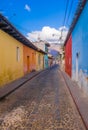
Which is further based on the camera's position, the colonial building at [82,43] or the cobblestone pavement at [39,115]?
the colonial building at [82,43]

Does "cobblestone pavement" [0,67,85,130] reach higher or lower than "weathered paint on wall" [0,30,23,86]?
lower

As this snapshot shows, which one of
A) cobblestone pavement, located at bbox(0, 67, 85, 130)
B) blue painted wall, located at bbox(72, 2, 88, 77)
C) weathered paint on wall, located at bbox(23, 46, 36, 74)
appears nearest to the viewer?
cobblestone pavement, located at bbox(0, 67, 85, 130)

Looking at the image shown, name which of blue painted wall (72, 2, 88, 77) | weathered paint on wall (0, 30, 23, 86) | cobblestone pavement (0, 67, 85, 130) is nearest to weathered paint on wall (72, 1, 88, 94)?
blue painted wall (72, 2, 88, 77)

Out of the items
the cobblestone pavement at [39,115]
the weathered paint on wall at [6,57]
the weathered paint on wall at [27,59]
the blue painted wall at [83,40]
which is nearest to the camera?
the cobblestone pavement at [39,115]

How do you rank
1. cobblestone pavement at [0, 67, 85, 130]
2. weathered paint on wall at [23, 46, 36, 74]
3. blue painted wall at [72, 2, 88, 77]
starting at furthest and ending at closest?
1. weathered paint on wall at [23, 46, 36, 74]
2. blue painted wall at [72, 2, 88, 77]
3. cobblestone pavement at [0, 67, 85, 130]

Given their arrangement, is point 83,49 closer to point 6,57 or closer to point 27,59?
point 6,57

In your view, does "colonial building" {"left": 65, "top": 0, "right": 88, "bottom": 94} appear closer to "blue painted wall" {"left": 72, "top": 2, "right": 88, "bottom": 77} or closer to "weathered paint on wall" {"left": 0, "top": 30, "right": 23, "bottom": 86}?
"blue painted wall" {"left": 72, "top": 2, "right": 88, "bottom": 77}

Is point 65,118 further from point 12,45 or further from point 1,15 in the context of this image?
point 12,45

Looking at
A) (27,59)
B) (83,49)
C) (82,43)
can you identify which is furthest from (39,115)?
(27,59)

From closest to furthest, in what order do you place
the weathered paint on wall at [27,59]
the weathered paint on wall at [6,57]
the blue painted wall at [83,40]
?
the blue painted wall at [83,40], the weathered paint on wall at [6,57], the weathered paint on wall at [27,59]

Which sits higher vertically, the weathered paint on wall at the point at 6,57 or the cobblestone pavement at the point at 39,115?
the weathered paint on wall at the point at 6,57

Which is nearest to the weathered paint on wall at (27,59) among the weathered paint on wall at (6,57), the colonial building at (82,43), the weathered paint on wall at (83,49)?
the weathered paint on wall at (6,57)

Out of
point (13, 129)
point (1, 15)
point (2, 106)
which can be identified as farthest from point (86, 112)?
point (1, 15)

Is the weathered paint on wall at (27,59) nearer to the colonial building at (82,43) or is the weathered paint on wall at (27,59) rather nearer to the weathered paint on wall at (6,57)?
the weathered paint on wall at (6,57)
